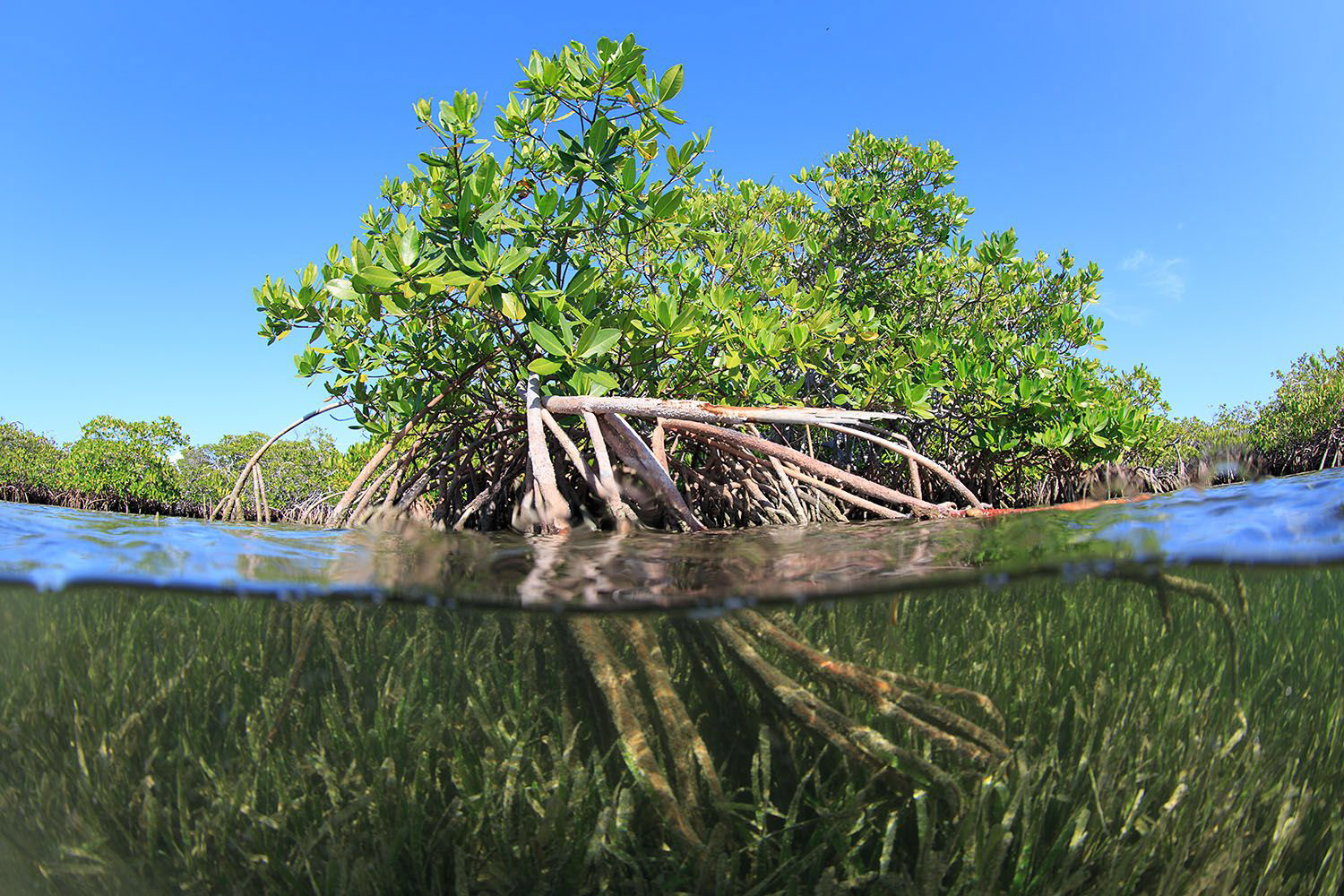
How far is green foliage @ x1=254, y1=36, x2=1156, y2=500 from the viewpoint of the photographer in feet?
13.7

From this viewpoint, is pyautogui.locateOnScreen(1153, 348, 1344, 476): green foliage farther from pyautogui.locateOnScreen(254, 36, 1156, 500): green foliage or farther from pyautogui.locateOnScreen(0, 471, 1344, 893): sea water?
pyautogui.locateOnScreen(0, 471, 1344, 893): sea water

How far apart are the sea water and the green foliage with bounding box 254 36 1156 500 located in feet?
4.98

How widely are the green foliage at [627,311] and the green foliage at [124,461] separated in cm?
1161

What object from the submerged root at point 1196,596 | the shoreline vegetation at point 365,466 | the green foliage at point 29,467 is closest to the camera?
the submerged root at point 1196,596

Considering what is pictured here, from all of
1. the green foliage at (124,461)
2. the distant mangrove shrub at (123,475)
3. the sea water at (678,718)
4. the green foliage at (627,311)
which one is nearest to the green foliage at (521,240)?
the green foliage at (627,311)

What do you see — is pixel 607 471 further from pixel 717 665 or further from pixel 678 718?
pixel 678 718

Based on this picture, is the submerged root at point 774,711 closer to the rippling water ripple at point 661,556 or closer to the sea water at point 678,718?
the sea water at point 678,718

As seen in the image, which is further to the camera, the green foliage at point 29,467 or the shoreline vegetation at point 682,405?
the green foliage at point 29,467

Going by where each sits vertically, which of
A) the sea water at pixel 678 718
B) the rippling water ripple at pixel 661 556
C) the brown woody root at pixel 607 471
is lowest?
the sea water at pixel 678 718

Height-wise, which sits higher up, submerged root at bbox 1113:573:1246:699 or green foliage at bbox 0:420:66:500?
green foliage at bbox 0:420:66:500

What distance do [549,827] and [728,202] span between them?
9447 millimetres

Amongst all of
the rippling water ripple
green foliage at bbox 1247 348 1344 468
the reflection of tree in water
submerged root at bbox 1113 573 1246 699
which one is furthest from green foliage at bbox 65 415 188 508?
green foliage at bbox 1247 348 1344 468

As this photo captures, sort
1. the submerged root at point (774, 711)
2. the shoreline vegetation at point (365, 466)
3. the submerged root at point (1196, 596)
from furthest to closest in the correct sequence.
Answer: the shoreline vegetation at point (365, 466)
the submerged root at point (1196, 596)
the submerged root at point (774, 711)

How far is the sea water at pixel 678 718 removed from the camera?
2312 millimetres
